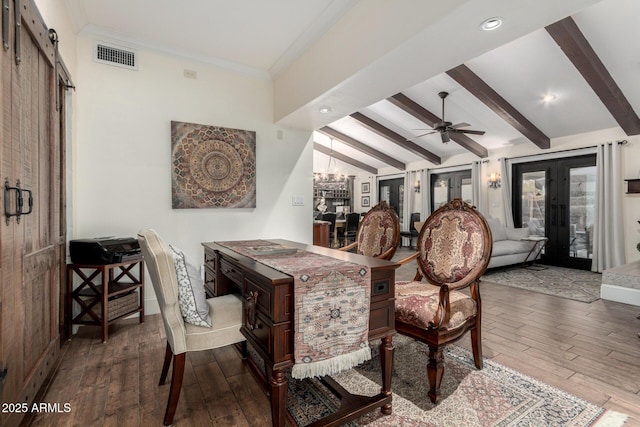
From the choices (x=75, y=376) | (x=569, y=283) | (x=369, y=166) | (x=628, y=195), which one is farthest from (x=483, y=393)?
(x=369, y=166)

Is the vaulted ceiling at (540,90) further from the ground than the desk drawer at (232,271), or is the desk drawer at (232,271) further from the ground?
the vaulted ceiling at (540,90)

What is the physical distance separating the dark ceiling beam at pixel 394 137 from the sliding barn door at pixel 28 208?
561 cm

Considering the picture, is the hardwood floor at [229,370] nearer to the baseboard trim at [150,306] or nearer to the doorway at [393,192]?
the baseboard trim at [150,306]

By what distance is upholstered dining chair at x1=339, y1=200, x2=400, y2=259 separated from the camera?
2.60 metres

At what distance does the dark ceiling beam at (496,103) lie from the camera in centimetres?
457

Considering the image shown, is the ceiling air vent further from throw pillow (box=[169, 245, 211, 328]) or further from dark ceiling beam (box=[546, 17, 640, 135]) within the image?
dark ceiling beam (box=[546, 17, 640, 135])

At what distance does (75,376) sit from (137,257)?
104 cm

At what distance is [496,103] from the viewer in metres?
5.08

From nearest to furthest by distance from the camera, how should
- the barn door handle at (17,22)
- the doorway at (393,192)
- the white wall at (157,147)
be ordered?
the barn door handle at (17,22) < the white wall at (157,147) < the doorway at (393,192)

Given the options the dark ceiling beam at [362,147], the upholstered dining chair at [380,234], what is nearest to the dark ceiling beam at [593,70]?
the upholstered dining chair at [380,234]

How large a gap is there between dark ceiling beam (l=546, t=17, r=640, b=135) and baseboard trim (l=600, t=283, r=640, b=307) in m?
2.61

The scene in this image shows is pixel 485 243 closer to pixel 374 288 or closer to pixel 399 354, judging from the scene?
pixel 374 288

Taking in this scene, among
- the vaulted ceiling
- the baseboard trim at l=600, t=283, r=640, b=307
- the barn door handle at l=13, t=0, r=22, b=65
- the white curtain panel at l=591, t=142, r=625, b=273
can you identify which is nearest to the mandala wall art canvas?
the barn door handle at l=13, t=0, r=22, b=65

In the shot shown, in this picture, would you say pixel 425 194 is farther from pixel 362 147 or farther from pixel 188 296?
pixel 188 296
